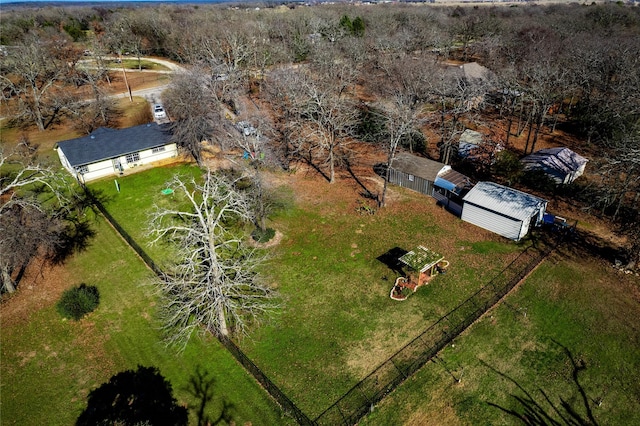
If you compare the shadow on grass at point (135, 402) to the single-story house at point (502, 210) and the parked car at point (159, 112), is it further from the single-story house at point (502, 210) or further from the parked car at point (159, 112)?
the parked car at point (159, 112)

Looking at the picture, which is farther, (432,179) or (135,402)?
(432,179)

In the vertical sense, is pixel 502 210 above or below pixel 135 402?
above

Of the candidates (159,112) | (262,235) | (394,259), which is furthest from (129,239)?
(159,112)

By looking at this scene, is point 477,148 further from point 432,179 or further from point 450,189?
point 450,189

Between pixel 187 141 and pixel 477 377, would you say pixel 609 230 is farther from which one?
pixel 187 141

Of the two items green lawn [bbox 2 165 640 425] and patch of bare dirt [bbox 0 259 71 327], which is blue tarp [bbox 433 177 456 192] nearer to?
green lawn [bbox 2 165 640 425]

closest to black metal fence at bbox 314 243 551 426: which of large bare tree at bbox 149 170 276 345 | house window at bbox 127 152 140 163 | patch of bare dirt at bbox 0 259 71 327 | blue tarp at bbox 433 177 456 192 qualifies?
large bare tree at bbox 149 170 276 345

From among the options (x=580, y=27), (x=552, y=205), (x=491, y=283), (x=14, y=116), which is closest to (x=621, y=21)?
(x=580, y=27)
